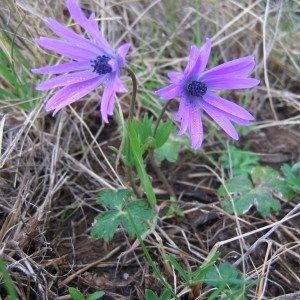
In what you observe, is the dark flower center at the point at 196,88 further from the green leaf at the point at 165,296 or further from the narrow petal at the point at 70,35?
the green leaf at the point at 165,296

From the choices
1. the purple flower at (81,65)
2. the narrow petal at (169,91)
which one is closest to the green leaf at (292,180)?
the narrow petal at (169,91)

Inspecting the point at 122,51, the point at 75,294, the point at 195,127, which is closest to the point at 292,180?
the point at 195,127

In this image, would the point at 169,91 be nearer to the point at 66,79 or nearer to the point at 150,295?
the point at 66,79

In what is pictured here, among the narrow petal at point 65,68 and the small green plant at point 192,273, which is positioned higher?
the narrow petal at point 65,68

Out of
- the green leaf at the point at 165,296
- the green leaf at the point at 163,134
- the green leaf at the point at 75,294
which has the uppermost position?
the green leaf at the point at 163,134

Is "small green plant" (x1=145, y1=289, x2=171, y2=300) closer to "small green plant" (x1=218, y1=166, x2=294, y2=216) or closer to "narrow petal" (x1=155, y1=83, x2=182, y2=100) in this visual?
"small green plant" (x1=218, y1=166, x2=294, y2=216)
